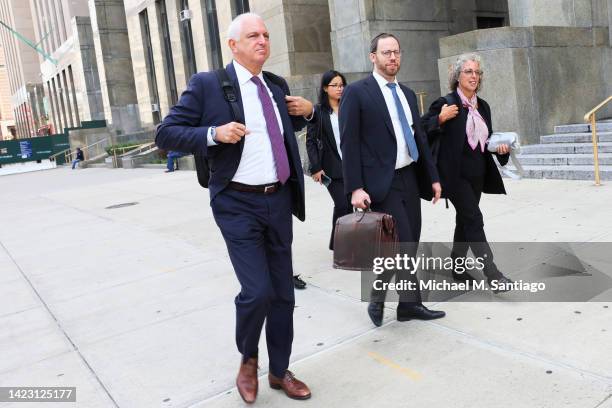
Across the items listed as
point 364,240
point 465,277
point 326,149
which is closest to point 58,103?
point 326,149

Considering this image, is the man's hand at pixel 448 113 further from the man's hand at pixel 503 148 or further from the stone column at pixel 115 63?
the stone column at pixel 115 63

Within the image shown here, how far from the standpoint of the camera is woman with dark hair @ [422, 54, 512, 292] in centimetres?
442

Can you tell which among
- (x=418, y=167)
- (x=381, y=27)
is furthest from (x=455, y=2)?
(x=418, y=167)

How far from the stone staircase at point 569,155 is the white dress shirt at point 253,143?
6.41 meters

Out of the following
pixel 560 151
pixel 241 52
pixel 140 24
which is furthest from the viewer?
pixel 140 24

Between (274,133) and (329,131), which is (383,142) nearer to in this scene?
(274,133)

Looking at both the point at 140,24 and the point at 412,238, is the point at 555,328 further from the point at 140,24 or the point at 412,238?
the point at 140,24

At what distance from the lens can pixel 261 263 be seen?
3123 millimetres

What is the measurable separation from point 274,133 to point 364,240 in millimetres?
903

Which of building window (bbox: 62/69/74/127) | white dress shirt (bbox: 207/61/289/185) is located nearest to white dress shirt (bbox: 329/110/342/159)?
white dress shirt (bbox: 207/61/289/185)

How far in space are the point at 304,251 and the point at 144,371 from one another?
3.24 metres

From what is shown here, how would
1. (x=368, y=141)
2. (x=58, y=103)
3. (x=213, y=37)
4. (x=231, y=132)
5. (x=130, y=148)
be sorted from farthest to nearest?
1. (x=58, y=103)
2. (x=130, y=148)
3. (x=213, y=37)
4. (x=368, y=141)
5. (x=231, y=132)

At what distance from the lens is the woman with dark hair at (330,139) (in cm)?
554

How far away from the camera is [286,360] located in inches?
129
